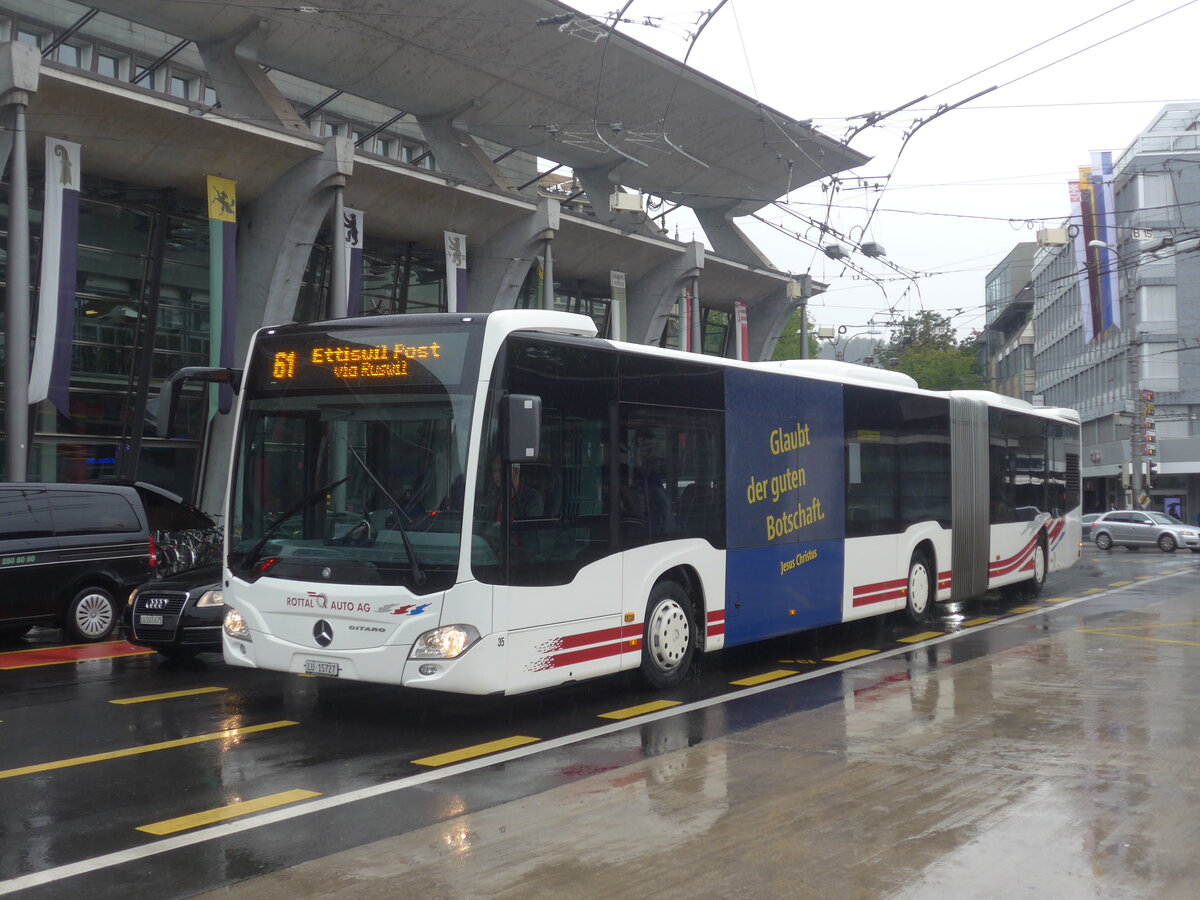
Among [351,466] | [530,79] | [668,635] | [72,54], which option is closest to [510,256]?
[530,79]

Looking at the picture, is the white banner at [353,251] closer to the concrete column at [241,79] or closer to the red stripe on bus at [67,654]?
the concrete column at [241,79]

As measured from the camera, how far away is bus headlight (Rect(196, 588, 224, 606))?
38.4 ft

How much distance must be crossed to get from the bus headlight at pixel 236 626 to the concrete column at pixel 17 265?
11772mm

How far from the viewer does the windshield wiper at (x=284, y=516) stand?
8.59 m

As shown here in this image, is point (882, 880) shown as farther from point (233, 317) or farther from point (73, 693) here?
point (233, 317)

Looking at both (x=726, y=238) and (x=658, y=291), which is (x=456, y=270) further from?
(x=726, y=238)

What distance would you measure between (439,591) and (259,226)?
20178 mm

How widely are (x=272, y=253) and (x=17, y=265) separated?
7447 millimetres

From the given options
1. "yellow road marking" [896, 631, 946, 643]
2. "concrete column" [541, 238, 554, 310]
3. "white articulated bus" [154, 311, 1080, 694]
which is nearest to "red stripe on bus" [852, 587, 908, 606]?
"yellow road marking" [896, 631, 946, 643]

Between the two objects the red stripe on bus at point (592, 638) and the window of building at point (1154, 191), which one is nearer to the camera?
the red stripe on bus at point (592, 638)

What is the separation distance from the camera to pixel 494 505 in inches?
325

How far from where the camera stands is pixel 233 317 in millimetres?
24969

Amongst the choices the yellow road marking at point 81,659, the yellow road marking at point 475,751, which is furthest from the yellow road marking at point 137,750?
the yellow road marking at point 81,659

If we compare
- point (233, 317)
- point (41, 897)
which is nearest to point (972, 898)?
point (41, 897)
